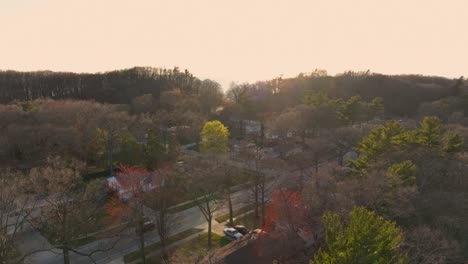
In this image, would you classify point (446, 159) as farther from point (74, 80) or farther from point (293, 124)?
point (74, 80)

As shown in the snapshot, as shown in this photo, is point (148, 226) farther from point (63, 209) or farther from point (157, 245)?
point (63, 209)

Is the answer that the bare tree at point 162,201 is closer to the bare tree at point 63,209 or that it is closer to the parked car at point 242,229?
the bare tree at point 63,209

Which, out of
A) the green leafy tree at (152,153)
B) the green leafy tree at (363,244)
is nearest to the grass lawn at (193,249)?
the green leafy tree at (152,153)

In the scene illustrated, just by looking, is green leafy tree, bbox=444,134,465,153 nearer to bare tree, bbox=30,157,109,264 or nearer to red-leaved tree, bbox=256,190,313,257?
red-leaved tree, bbox=256,190,313,257

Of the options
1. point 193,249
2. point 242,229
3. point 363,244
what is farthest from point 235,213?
point 363,244

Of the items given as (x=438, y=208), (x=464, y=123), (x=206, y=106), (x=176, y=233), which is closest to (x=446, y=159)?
(x=438, y=208)

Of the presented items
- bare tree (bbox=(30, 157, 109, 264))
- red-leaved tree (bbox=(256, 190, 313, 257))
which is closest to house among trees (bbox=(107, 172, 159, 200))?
bare tree (bbox=(30, 157, 109, 264))
